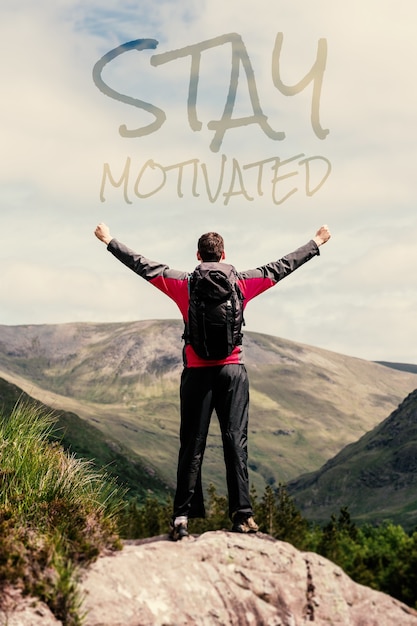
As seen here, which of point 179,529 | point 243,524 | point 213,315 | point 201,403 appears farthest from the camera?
point 243,524

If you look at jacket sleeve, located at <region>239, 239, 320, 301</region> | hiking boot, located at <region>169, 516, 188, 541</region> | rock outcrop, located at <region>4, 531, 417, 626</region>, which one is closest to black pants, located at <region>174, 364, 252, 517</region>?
hiking boot, located at <region>169, 516, 188, 541</region>

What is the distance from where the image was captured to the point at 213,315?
10.7m

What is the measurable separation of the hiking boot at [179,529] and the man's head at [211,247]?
12.0ft

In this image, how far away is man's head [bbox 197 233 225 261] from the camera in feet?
36.8

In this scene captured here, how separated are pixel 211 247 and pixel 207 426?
98.9 inches

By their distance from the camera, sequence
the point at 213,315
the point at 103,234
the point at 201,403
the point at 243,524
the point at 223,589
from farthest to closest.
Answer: the point at 103,234
the point at 243,524
the point at 201,403
the point at 213,315
the point at 223,589

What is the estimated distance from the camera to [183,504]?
1097 cm

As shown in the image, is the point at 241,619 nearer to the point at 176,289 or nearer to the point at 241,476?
the point at 241,476

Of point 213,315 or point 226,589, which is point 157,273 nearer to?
point 213,315

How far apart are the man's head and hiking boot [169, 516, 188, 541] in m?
3.65

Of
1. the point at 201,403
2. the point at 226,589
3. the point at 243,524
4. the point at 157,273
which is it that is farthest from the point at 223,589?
the point at 157,273

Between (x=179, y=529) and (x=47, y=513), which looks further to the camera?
(x=179, y=529)

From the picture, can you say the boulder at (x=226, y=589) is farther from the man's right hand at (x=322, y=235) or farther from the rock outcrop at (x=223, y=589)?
the man's right hand at (x=322, y=235)

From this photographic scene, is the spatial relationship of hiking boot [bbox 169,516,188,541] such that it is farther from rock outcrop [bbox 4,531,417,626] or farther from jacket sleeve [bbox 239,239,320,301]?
jacket sleeve [bbox 239,239,320,301]
